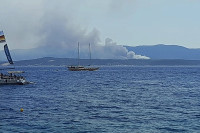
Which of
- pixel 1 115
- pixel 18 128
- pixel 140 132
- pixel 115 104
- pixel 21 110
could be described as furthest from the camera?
pixel 115 104

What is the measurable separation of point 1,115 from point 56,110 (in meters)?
9.23

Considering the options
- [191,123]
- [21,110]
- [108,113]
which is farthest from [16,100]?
[191,123]

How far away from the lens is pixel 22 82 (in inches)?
4432

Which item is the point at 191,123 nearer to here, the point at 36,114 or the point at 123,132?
the point at 123,132

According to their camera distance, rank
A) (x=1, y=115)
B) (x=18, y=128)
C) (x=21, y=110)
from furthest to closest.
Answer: (x=21, y=110) → (x=1, y=115) → (x=18, y=128)

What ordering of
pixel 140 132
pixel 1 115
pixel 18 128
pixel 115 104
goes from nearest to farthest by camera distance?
pixel 140 132 → pixel 18 128 → pixel 1 115 → pixel 115 104

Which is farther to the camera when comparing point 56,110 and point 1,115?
point 56,110

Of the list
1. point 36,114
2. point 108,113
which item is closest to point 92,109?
point 108,113

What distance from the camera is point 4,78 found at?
364 feet

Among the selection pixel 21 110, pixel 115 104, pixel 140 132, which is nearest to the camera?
pixel 140 132

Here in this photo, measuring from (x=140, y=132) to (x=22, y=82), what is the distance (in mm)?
79866

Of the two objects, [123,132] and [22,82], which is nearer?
[123,132]

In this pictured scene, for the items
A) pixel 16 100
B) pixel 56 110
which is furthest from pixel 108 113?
pixel 16 100

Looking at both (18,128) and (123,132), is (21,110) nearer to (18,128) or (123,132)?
(18,128)
